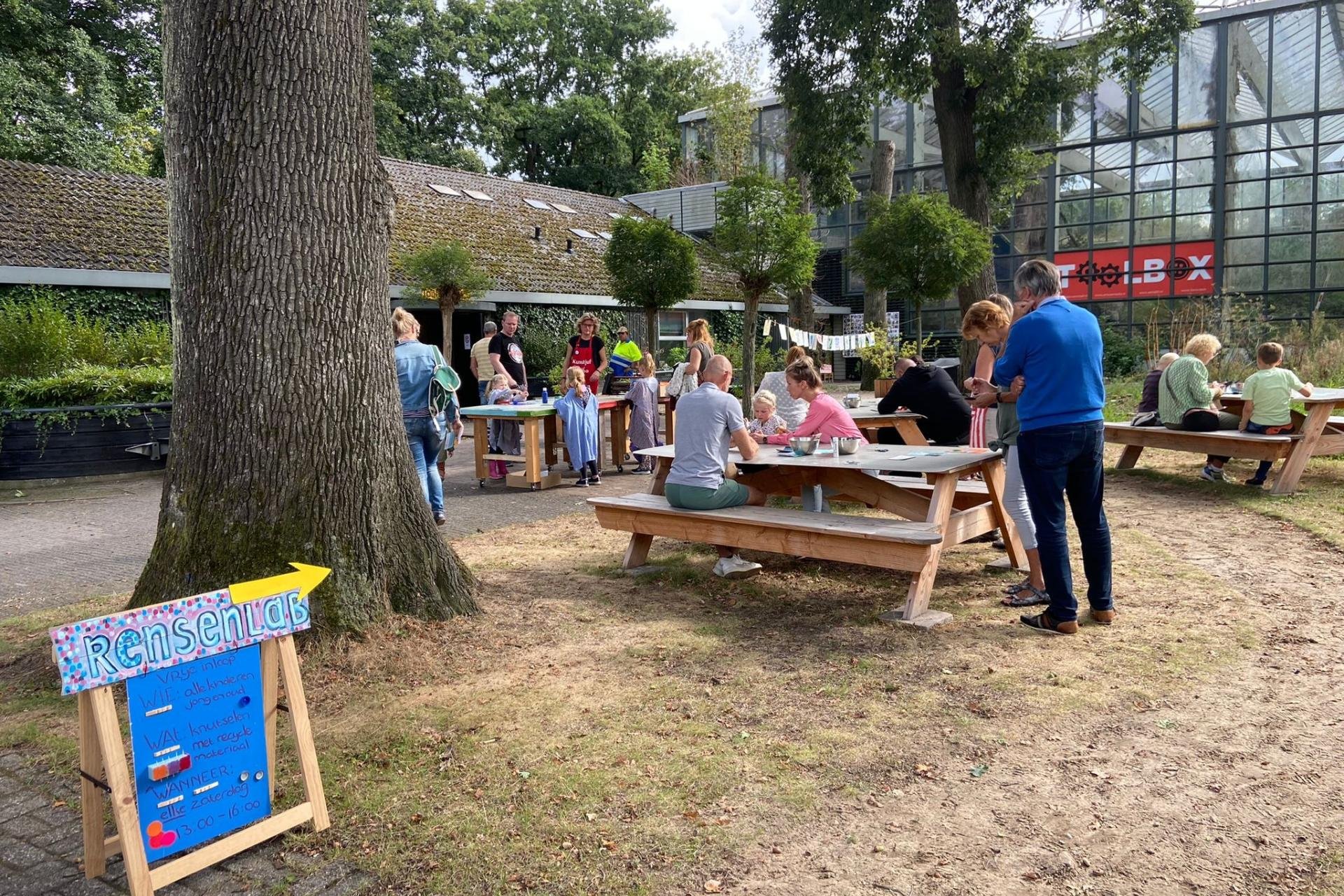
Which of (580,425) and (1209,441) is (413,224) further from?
(1209,441)

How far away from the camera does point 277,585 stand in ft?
9.67

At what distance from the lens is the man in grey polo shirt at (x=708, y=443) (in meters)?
A: 5.77

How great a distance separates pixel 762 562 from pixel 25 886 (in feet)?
14.7

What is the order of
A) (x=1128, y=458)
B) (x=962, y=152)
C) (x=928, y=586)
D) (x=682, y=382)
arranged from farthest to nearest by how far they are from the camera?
1. (x=962, y=152)
2. (x=682, y=382)
3. (x=1128, y=458)
4. (x=928, y=586)

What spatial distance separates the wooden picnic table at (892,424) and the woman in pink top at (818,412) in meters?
1.34

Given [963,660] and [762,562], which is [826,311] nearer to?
[762,562]

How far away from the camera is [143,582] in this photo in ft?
14.3

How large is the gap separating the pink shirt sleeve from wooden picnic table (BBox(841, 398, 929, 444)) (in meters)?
1.55

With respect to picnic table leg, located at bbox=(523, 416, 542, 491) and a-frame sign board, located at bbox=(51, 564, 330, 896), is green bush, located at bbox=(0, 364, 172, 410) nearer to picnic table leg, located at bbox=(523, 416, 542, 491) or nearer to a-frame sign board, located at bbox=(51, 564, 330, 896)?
picnic table leg, located at bbox=(523, 416, 542, 491)

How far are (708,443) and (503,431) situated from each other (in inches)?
219

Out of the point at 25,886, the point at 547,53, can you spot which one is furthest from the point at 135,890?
the point at 547,53

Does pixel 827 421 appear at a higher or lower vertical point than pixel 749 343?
lower

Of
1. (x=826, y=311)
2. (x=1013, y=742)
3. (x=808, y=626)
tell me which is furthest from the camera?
(x=826, y=311)

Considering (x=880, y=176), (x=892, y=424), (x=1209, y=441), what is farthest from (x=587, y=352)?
(x=880, y=176)
